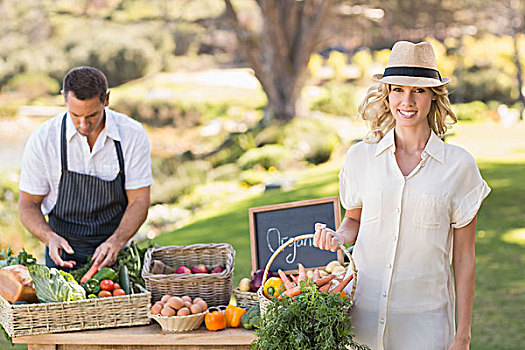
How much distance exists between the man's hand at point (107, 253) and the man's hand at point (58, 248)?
120mm

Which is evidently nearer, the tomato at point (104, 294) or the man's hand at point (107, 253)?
the tomato at point (104, 294)

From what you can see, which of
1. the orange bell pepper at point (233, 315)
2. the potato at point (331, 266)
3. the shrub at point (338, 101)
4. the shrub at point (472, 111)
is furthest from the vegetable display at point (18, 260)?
the shrub at point (338, 101)

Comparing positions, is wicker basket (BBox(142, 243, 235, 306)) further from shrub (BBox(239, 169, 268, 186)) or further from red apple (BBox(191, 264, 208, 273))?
shrub (BBox(239, 169, 268, 186))

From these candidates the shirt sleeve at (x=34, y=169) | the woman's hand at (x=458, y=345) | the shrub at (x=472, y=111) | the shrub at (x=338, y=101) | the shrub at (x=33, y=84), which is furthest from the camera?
the shrub at (x=33, y=84)

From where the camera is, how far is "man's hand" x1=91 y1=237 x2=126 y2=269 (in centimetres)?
316

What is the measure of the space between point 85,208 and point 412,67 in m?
1.81

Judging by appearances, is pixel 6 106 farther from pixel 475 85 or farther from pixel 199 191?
pixel 475 85

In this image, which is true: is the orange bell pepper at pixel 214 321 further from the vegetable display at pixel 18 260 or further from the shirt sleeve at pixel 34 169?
the shirt sleeve at pixel 34 169

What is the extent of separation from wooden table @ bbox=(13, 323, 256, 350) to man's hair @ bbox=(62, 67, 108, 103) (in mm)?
1062

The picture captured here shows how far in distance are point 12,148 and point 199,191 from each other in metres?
7.18

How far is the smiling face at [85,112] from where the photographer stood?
10.1 feet

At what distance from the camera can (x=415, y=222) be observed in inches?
90.0

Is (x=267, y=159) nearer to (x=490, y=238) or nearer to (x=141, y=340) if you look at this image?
(x=490, y=238)

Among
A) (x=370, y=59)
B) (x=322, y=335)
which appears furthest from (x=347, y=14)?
(x=322, y=335)
